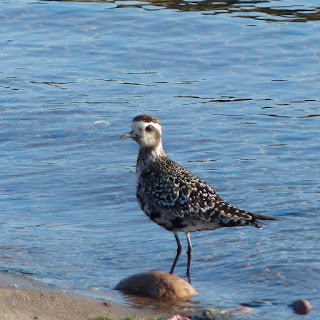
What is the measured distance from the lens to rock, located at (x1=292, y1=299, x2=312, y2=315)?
7.82 m

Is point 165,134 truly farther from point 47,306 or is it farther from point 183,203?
point 47,306

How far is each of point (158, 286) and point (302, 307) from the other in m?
1.33

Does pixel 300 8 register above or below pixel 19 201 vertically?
above

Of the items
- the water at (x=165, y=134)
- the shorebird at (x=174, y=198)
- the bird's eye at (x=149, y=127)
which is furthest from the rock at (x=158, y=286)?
the bird's eye at (x=149, y=127)

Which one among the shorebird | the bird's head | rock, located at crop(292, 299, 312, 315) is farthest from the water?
the bird's head

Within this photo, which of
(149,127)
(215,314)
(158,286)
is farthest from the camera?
(149,127)

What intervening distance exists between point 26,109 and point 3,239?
5361 mm

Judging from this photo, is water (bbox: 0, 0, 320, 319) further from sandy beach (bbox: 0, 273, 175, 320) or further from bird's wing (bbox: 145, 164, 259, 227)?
bird's wing (bbox: 145, 164, 259, 227)

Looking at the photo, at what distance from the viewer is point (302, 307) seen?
25.7 feet

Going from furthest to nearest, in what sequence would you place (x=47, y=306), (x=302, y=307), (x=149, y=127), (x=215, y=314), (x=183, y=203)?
(x=149, y=127) < (x=183, y=203) < (x=302, y=307) < (x=215, y=314) < (x=47, y=306)

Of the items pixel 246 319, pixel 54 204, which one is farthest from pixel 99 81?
pixel 246 319

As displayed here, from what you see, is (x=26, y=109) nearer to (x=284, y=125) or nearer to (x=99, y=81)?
(x=99, y=81)

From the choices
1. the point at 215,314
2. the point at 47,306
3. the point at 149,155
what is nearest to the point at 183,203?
the point at 149,155

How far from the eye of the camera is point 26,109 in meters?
14.6
